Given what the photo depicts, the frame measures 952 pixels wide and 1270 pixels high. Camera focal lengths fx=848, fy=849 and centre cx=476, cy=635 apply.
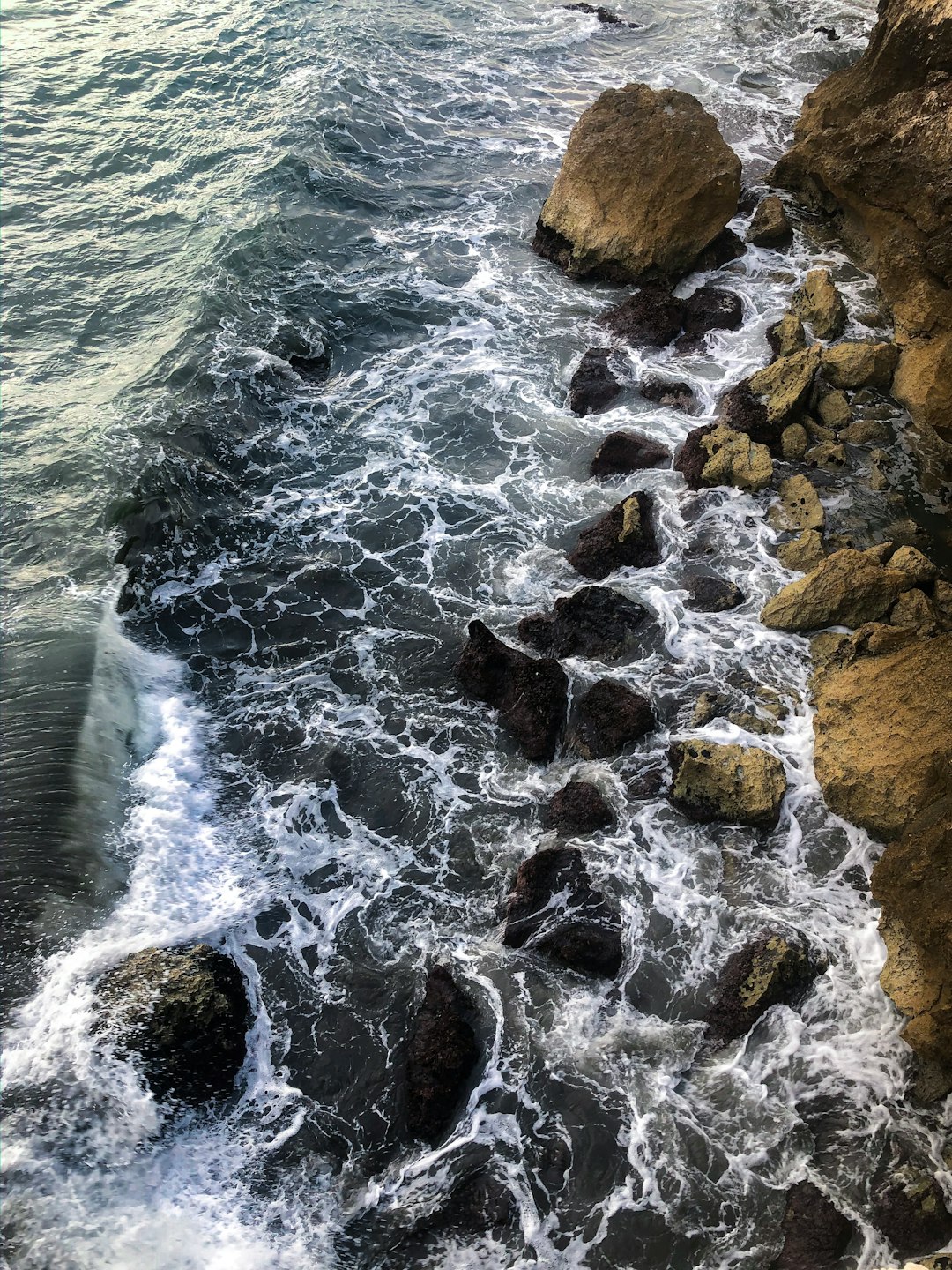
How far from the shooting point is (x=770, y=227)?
16.9 meters

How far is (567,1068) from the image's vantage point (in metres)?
7.70

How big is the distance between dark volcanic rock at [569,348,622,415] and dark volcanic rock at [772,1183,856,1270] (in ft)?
36.8

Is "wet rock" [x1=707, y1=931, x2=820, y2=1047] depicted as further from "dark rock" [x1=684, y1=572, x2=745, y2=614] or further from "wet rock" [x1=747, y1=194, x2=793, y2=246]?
"wet rock" [x1=747, y1=194, x2=793, y2=246]

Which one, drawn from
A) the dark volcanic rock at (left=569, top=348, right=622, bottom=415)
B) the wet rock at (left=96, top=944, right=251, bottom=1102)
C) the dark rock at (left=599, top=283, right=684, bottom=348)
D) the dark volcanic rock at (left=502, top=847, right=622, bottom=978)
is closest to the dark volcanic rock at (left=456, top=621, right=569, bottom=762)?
the dark volcanic rock at (left=502, top=847, right=622, bottom=978)

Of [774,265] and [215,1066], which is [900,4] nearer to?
[774,265]

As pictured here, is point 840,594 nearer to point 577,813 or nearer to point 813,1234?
point 577,813

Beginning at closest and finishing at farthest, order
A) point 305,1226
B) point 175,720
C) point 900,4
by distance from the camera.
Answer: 1. point 305,1226
2. point 175,720
3. point 900,4

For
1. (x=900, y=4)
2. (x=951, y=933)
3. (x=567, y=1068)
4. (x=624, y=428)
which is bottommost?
(x=567, y=1068)

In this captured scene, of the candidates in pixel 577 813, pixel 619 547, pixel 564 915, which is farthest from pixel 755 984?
pixel 619 547

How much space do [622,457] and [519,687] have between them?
485 cm

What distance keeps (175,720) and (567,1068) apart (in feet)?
20.2

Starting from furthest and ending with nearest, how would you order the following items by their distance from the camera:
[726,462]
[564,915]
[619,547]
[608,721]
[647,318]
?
[647,318], [726,462], [619,547], [608,721], [564,915]

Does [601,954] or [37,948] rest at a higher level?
[601,954]

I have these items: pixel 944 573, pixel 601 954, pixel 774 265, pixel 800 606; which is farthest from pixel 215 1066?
pixel 774 265
